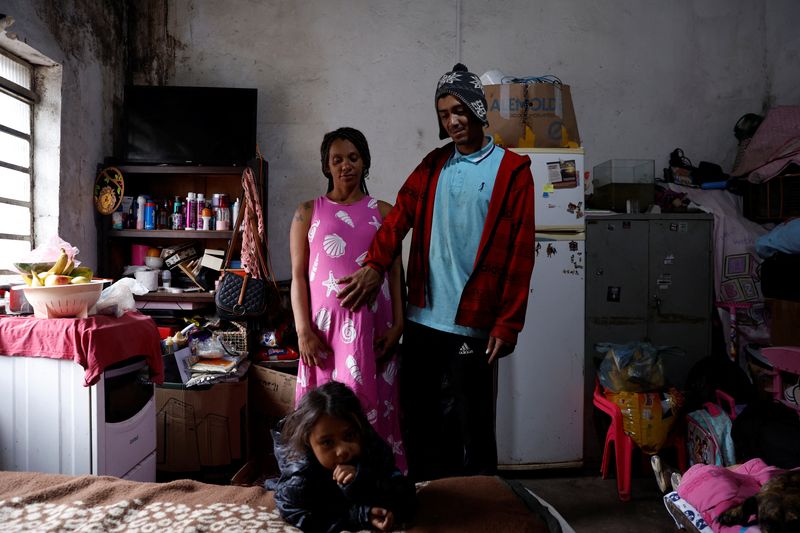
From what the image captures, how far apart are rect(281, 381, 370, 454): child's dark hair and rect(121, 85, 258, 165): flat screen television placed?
2.26 meters

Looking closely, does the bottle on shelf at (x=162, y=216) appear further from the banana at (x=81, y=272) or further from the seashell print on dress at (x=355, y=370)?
the seashell print on dress at (x=355, y=370)

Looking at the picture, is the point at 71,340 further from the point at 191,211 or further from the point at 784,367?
the point at 784,367

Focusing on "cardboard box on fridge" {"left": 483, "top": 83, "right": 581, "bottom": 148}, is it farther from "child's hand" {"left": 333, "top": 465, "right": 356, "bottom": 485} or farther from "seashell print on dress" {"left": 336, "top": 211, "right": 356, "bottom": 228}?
"child's hand" {"left": 333, "top": 465, "right": 356, "bottom": 485}

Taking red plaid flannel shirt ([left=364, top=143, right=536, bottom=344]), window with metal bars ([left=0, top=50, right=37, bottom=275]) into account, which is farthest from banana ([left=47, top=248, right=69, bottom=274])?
red plaid flannel shirt ([left=364, top=143, right=536, bottom=344])

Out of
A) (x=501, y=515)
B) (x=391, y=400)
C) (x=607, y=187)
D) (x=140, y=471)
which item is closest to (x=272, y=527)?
(x=501, y=515)

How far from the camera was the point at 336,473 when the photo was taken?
123 centimetres

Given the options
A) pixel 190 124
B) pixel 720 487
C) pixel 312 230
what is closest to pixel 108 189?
pixel 190 124

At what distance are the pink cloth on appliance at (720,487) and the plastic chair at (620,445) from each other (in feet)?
2.69

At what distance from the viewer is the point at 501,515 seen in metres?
1.16

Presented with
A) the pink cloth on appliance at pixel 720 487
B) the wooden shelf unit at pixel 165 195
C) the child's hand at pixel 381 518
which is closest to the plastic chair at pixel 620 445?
the pink cloth on appliance at pixel 720 487

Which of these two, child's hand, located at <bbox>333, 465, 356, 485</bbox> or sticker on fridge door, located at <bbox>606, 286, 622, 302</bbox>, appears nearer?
child's hand, located at <bbox>333, 465, 356, 485</bbox>

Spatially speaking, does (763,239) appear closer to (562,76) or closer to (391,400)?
(562,76)

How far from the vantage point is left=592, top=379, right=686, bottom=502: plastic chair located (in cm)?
260

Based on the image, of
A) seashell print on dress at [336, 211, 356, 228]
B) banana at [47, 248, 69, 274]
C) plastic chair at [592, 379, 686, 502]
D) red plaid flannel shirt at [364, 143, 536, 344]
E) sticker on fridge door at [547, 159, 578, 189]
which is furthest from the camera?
sticker on fridge door at [547, 159, 578, 189]
